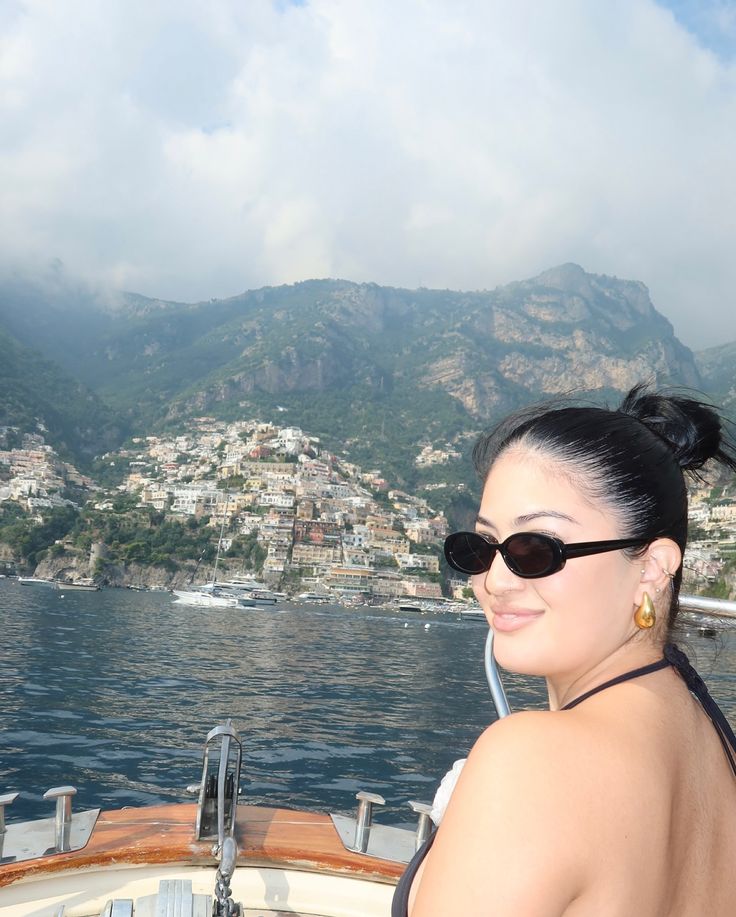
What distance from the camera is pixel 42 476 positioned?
85875 mm

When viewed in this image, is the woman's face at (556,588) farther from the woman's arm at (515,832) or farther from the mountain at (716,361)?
the mountain at (716,361)

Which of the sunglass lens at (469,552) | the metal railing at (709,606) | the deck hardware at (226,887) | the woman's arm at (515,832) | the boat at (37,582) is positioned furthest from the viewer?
the boat at (37,582)

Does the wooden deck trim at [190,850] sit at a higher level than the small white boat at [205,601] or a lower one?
higher

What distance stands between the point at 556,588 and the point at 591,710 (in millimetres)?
184

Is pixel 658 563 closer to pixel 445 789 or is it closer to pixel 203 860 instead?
pixel 445 789

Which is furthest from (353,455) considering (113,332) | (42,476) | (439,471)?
(113,332)

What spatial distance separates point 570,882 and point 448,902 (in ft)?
0.29

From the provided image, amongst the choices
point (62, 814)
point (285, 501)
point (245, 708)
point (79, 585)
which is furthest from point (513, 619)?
point (285, 501)

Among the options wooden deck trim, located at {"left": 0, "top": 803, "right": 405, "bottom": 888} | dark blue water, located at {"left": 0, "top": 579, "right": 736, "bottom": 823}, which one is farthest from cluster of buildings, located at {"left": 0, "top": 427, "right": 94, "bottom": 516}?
wooden deck trim, located at {"left": 0, "top": 803, "right": 405, "bottom": 888}

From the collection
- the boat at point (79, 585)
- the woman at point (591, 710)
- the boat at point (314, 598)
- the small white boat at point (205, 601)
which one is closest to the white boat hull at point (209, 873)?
the woman at point (591, 710)

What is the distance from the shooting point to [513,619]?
83 cm

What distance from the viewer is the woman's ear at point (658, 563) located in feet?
2.76

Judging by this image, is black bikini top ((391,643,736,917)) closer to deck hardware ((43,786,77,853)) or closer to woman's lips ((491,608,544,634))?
woman's lips ((491,608,544,634))

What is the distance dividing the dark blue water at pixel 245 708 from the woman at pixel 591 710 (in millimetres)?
386
